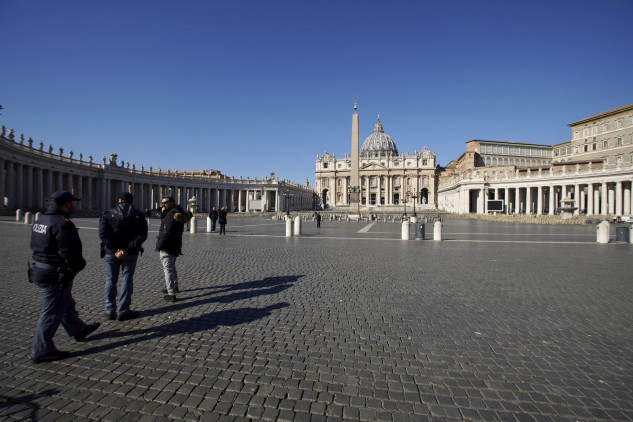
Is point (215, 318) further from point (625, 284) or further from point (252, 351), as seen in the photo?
point (625, 284)

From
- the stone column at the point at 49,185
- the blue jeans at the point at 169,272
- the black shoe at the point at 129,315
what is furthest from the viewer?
the stone column at the point at 49,185

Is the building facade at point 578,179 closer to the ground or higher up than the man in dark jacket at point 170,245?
higher up

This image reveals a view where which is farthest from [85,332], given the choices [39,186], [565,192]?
[565,192]

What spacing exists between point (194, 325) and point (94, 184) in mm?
57681

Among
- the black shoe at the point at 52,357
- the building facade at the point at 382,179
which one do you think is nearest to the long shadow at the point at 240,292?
the black shoe at the point at 52,357

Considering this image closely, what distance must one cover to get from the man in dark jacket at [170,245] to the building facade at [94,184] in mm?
39352

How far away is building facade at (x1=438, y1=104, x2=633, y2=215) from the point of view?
1660 inches

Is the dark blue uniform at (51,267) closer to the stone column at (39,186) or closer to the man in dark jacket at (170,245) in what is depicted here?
the man in dark jacket at (170,245)

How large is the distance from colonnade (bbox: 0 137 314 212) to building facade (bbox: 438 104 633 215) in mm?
35867

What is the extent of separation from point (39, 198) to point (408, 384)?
51740 millimetres

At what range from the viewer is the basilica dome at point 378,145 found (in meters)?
123

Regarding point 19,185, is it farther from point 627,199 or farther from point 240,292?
point 627,199

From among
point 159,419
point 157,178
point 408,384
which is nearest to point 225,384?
point 159,419

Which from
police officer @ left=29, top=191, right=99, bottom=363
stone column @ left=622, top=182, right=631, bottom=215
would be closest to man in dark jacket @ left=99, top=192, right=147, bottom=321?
police officer @ left=29, top=191, right=99, bottom=363
